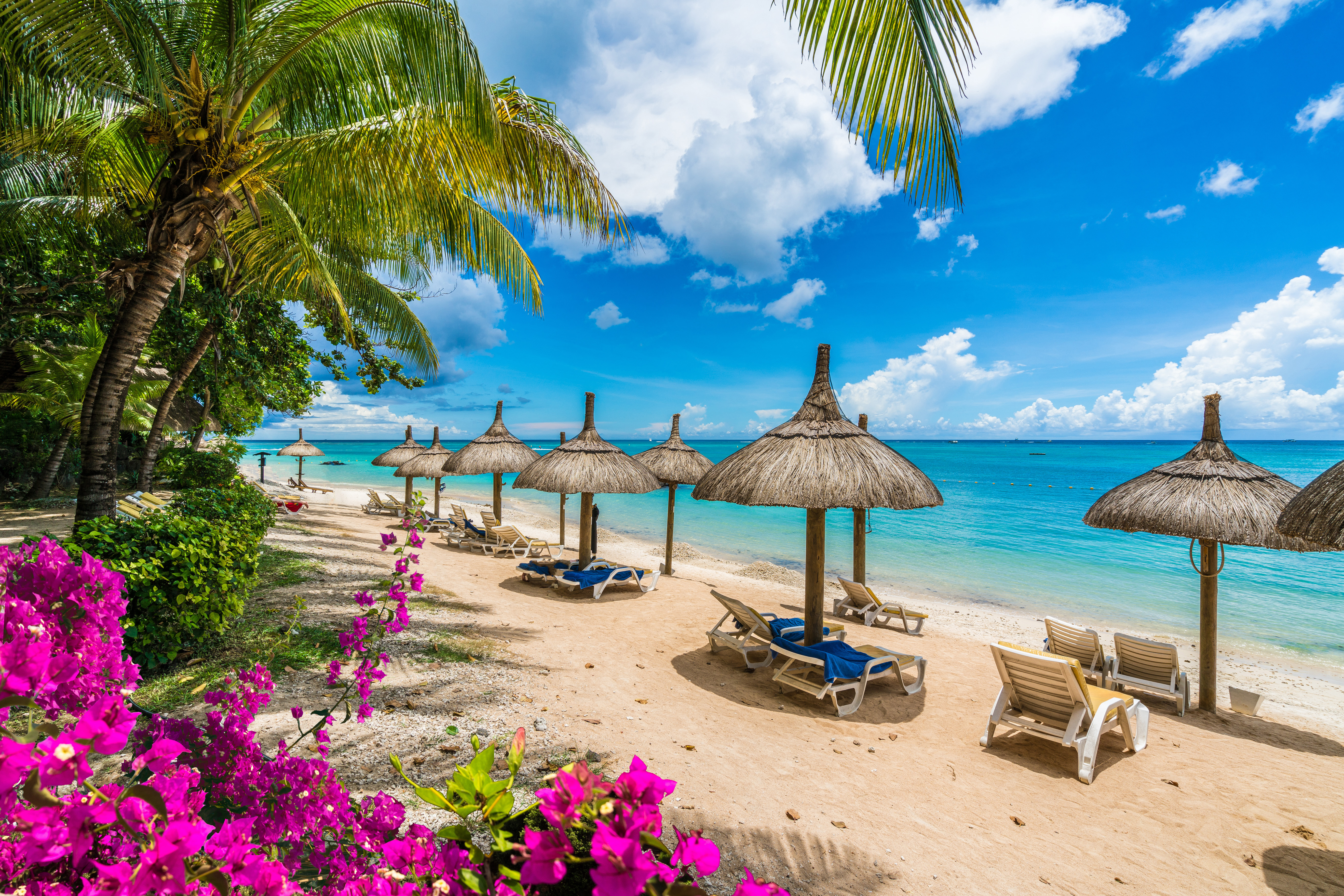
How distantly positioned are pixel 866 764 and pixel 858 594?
4.83m

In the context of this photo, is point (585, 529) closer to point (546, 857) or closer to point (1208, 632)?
point (1208, 632)

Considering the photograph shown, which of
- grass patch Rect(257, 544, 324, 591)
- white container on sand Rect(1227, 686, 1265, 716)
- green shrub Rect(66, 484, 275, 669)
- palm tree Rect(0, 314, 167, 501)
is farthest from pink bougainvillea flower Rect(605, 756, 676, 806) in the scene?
palm tree Rect(0, 314, 167, 501)

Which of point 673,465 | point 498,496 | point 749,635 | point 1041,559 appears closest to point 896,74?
point 749,635

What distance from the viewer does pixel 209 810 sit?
118 centimetres

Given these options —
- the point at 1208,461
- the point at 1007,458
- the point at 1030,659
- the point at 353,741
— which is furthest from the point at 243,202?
the point at 1007,458

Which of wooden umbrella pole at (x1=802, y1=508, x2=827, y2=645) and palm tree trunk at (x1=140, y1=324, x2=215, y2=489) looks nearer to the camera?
wooden umbrella pole at (x1=802, y1=508, x2=827, y2=645)

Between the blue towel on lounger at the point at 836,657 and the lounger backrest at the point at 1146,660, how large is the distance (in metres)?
2.72

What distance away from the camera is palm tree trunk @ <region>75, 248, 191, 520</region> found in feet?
14.4

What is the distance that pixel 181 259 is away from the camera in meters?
4.63

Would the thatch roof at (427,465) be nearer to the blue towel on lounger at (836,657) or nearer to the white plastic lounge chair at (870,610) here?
the white plastic lounge chair at (870,610)

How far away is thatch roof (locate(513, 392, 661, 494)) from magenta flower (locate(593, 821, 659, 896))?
25.1ft

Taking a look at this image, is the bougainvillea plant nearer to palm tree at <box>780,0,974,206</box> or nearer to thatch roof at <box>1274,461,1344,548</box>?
palm tree at <box>780,0,974,206</box>

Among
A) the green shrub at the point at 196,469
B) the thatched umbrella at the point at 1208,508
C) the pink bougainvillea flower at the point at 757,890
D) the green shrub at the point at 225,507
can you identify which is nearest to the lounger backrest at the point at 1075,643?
the thatched umbrella at the point at 1208,508

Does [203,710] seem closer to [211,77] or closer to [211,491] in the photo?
[211,491]
